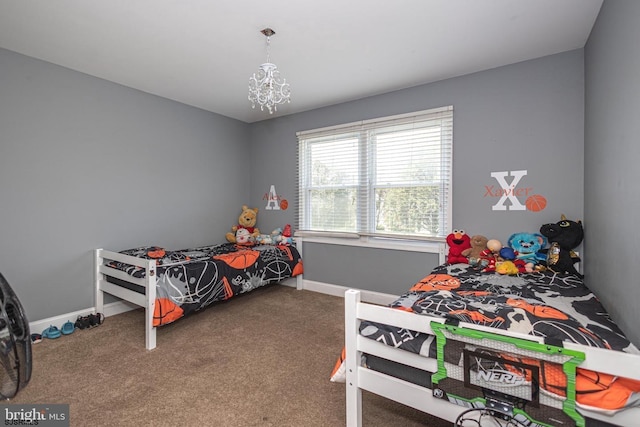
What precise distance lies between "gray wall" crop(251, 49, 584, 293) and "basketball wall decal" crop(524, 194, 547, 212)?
0.09 ft

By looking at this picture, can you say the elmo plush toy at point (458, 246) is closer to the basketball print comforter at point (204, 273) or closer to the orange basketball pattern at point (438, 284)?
the orange basketball pattern at point (438, 284)

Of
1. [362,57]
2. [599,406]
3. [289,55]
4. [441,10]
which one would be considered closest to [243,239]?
[289,55]

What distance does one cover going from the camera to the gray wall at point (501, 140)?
7.68 ft

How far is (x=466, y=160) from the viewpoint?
9.04 feet

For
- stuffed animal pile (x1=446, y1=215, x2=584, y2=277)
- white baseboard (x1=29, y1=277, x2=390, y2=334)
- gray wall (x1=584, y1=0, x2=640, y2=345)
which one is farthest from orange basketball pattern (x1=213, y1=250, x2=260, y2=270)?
gray wall (x1=584, y1=0, x2=640, y2=345)

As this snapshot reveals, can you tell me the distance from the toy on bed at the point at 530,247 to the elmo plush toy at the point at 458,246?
1.21 feet

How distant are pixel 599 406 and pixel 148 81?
3.72 m

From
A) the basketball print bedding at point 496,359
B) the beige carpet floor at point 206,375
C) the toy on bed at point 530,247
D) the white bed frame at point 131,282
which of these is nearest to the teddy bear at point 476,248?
the toy on bed at point 530,247

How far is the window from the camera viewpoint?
2.91 meters

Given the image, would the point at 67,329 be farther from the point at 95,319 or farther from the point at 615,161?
the point at 615,161

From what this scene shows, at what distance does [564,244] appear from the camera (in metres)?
2.24

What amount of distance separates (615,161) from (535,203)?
93 cm

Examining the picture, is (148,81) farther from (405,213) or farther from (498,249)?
(498,249)

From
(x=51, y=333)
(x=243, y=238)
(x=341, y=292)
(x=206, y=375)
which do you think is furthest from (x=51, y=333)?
(x=341, y=292)
